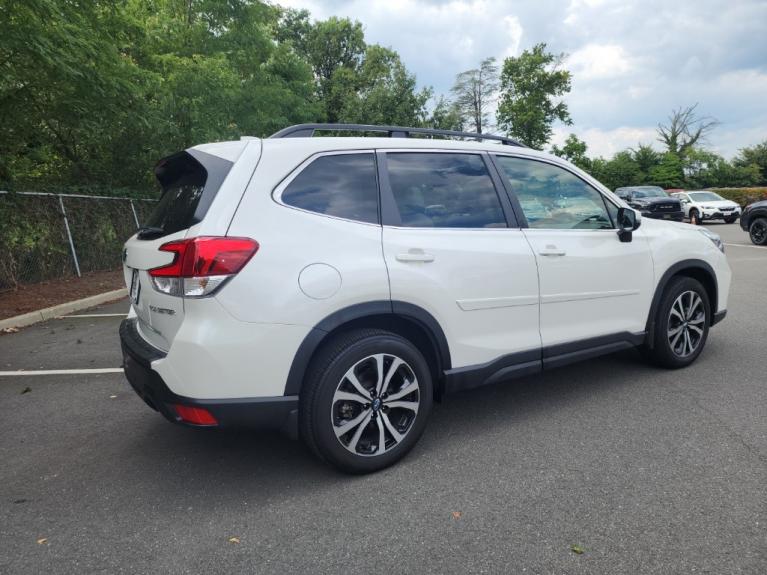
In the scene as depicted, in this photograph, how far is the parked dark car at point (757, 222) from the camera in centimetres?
1458

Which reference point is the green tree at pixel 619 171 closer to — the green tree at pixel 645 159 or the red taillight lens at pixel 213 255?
the green tree at pixel 645 159

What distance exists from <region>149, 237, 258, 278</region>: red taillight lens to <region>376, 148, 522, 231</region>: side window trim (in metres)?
0.80

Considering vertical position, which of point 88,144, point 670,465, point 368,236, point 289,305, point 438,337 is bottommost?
point 670,465

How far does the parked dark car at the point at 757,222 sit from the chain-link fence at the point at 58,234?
53.6 ft

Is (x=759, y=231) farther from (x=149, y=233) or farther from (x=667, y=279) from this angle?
(x=149, y=233)

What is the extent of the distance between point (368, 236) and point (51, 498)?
2.10 meters

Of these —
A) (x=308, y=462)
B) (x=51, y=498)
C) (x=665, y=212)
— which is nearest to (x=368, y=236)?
(x=308, y=462)

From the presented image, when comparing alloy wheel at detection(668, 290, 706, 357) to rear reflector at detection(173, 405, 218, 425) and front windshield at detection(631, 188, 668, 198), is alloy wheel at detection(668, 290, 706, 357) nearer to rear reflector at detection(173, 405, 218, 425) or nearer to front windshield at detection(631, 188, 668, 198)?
rear reflector at detection(173, 405, 218, 425)

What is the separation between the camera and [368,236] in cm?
290

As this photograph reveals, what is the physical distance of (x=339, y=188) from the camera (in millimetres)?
2957

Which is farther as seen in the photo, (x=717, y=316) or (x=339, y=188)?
(x=717, y=316)

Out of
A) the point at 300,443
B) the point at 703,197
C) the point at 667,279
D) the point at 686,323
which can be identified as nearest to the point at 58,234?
the point at 300,443

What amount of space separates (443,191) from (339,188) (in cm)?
69

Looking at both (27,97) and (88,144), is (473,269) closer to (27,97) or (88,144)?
(27,97)
